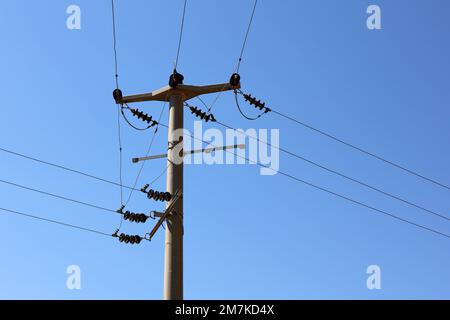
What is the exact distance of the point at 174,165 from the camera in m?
20.6

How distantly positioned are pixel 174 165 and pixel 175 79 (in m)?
2.95

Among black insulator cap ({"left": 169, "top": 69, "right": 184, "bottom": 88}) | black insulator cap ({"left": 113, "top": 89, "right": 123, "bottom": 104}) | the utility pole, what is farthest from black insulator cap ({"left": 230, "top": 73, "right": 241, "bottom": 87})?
black insulator cap ({"left": 113, "top": 89, "right": 123, "bottom": 104})

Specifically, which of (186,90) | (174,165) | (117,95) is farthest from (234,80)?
(117,95)

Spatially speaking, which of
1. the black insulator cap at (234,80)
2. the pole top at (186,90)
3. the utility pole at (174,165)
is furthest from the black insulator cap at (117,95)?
the black insulator cap at (234,80)

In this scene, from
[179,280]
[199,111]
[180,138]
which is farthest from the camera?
[199,111]

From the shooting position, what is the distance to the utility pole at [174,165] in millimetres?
19359

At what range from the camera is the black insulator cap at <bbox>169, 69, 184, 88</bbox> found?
21.9m

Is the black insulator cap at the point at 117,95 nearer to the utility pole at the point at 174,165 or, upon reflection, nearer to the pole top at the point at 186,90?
the utility pole at the point at 174,165

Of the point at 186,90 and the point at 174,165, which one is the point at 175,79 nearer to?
the point at 186,90
